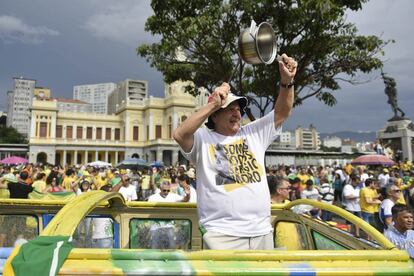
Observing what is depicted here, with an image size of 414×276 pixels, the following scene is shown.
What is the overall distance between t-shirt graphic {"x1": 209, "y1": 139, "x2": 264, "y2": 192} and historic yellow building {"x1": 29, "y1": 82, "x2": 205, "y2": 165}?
196 feet

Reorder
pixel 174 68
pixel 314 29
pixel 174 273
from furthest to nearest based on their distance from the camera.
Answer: pixel 174 68
pixel 314 29
pixel 174 273

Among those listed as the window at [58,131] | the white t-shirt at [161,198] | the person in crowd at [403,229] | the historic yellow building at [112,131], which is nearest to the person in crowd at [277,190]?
the person in crowd at [403,229]

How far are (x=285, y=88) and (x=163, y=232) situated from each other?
1.67 metres

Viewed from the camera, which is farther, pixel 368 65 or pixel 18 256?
pixel 368 65

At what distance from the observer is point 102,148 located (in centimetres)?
6644

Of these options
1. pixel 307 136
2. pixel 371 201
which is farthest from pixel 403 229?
pixel 307 136

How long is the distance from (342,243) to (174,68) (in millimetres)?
7569

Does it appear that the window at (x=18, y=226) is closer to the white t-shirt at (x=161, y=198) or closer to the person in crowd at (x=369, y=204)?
the white t-shirt at (x=161, y=198)

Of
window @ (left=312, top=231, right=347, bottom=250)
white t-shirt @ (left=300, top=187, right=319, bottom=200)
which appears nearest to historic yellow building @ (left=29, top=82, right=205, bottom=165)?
white t-shirt @ (left=300, top=187, right=319, bottom=200)

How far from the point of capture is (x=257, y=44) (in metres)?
2.41

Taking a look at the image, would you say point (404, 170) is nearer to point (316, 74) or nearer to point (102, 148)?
point (316, 74)

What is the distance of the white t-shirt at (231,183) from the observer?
2.04 meters

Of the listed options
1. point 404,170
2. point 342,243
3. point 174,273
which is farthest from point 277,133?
point 404,170

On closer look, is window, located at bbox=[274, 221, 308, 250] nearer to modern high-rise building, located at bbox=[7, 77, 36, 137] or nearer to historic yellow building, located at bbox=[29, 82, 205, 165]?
historic yellow building, located at bbox=[29, 82, 205, 165]
